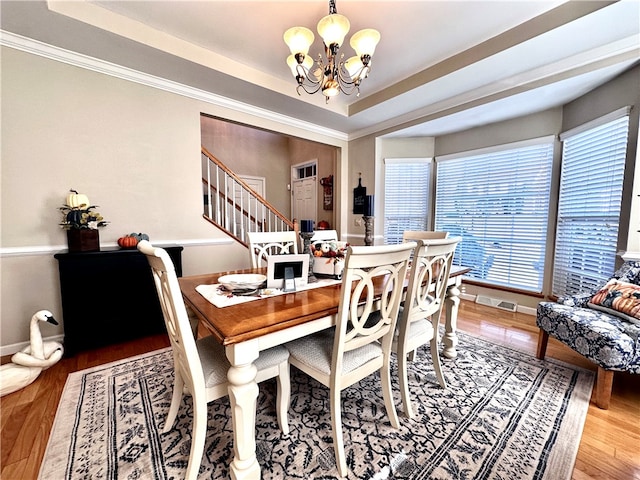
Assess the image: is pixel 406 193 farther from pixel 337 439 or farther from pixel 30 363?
pixel 30 363

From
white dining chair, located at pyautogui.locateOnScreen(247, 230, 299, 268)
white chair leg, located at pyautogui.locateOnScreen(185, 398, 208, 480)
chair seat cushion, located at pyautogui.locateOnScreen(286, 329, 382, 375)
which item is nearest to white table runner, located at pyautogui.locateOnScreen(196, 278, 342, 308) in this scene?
chair seat cushion, located at pyautogui.locateOnScreen(286, 329, 382, 375)

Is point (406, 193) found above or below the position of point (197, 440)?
above

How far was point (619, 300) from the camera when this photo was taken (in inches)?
74.1

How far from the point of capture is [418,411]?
5.23 ft

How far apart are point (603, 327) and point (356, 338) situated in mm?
1734

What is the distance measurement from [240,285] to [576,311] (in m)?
2.47

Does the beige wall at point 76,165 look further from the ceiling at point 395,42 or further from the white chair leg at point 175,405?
the white chair leg at point 175,405

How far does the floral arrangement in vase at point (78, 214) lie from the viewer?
2.18m

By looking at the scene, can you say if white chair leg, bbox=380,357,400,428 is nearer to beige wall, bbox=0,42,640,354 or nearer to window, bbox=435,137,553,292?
beige wall, bbox=0,42,640,354

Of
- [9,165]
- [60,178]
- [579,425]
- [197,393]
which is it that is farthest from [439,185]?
[9,165]

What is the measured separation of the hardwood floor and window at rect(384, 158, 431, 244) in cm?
235

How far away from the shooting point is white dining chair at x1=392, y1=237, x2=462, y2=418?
145 centimetres

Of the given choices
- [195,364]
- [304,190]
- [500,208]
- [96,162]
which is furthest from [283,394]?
[304,190]

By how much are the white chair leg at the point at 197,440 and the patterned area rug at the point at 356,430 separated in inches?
4.6
